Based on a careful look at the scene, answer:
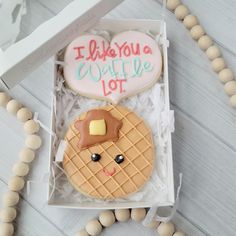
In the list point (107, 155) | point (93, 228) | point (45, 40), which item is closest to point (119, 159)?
point (107, 155)

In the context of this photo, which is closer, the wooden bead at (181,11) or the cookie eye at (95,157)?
the cookie eye at (95,157)

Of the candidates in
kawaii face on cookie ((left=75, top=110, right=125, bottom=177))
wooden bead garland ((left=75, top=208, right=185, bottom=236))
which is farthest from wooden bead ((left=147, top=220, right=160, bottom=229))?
kawaii face on cookie ((left=75, top=110, right=125, bottom=177))

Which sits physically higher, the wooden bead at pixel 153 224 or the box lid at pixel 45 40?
the box lid at pixel 45 40

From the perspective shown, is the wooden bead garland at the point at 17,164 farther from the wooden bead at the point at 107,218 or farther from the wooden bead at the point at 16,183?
the wooden bead at the point at 107,218

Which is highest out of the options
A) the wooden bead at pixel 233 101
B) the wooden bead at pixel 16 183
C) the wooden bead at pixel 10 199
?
the wooden bead at pixel 233 101

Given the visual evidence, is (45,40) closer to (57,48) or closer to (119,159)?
(57,48)

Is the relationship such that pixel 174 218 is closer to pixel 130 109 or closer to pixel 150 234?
pixel 150 234

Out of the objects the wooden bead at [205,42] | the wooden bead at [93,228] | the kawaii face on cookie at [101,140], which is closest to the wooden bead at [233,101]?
the wooden bead at [205,42]

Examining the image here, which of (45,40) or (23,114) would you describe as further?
(23,114)
